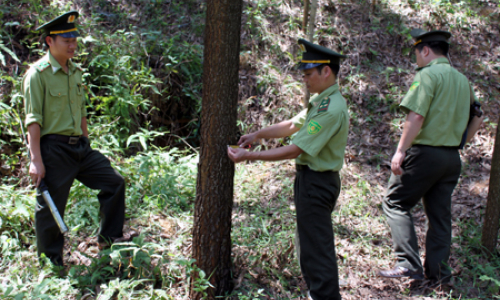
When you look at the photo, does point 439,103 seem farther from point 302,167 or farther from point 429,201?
point 302,167

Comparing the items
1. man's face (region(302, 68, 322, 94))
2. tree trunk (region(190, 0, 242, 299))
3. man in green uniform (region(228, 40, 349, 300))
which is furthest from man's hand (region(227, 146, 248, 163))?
man's face (region(302, 68, 322, 94))

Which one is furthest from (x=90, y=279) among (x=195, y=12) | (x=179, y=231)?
(x=195, y=12)

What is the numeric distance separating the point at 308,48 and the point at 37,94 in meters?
2.25

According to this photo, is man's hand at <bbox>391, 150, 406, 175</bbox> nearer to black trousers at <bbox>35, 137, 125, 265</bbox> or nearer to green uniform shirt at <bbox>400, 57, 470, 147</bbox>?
green uniform shirt at <bbox>400, 57, 470, 147</bbox>

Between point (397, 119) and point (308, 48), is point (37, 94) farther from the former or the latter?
point (397, 119)

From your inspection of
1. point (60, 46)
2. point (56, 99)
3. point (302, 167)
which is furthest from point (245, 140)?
point (60, 46)

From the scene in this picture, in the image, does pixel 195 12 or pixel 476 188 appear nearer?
pixel 476 188

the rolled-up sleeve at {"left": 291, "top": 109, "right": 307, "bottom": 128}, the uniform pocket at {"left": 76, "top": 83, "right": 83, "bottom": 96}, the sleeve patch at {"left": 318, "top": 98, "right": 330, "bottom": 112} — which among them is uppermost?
the uniform pocket at {"left": 76, "top": 83, "right": 83, "bottom": 96}

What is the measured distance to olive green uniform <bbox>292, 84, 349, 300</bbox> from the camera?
2902 millimetres

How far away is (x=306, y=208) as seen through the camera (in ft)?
9.65

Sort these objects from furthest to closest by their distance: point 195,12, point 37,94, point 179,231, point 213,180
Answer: point 195,12 < point 179,231 < point 37,94 < point 213,180

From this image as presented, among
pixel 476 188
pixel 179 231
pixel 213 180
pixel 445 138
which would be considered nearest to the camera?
pixel 213 180

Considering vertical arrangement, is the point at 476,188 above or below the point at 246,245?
above

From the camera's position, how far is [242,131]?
18.9 ft
